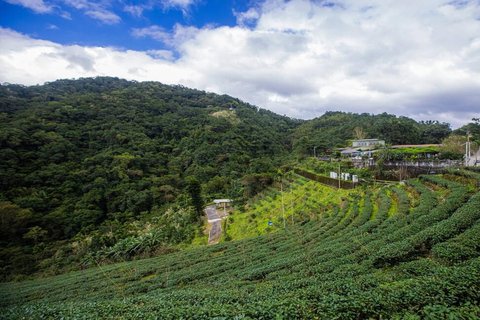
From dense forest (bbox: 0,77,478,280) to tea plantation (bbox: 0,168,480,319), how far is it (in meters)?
13.0

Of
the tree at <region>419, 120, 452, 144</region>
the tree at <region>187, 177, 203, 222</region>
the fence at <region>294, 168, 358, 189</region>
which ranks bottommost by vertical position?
the tree at <region>187, 177, 203, 222</region>

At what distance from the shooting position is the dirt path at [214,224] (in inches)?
939

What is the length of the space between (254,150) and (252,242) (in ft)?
150

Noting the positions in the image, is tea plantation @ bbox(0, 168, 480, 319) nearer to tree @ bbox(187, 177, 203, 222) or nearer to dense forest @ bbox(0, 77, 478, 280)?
tree @ bbox(187, 177, 203, 222)

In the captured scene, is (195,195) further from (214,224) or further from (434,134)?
(434,134)

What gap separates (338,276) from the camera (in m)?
6.61

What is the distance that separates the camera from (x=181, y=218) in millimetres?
30562

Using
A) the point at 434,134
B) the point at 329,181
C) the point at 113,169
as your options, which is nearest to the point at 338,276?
the point at 329,181

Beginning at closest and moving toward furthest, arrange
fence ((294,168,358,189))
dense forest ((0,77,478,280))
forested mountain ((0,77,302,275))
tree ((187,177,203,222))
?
1. fence ((294,168,358,189))
2. tree ((187,177,203,222))
3. dense forest ((0,77,478,280))
4. forested mountain ((0,77,302,275))

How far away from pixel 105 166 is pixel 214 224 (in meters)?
32.5

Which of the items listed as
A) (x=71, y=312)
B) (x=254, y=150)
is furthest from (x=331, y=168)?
(x=254, y=150)

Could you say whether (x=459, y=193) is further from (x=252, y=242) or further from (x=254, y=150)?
(x=254, y=150)

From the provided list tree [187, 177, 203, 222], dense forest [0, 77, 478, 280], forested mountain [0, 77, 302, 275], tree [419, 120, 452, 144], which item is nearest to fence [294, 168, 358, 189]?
dense forest [0, 77, 478, 280]

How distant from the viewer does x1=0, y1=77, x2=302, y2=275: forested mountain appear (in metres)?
29.4
